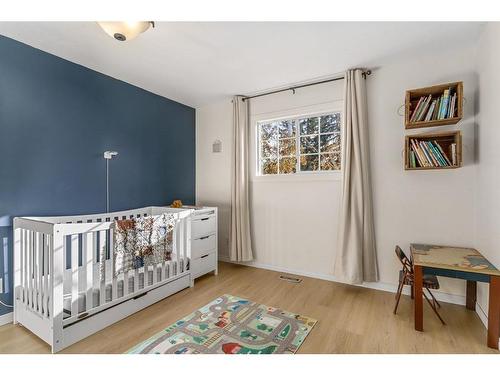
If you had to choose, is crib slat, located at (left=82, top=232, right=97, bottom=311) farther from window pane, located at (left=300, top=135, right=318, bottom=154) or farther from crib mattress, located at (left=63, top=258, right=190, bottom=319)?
window pane, located at (left=300, top=135, right=318, bottom=154)

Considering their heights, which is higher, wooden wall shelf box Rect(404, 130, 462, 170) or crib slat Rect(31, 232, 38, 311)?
wooden wall shelf box Rect(404, 130, 462, 170)

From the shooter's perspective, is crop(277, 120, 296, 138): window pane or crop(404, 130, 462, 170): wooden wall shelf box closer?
crop(404, 130, 462, 170): wooden wall shelf box

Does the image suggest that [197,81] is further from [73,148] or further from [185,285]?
[185,285]

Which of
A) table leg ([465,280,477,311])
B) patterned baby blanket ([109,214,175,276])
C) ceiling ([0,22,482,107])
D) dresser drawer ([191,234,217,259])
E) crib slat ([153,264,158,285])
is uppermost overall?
ceiling ([0,22,482,107])

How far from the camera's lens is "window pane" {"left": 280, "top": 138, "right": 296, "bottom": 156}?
10.2ft

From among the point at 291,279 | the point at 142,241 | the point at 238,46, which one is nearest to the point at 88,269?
the point at 142,241

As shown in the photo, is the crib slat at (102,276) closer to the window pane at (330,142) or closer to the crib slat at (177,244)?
the crib slat at (177,244)

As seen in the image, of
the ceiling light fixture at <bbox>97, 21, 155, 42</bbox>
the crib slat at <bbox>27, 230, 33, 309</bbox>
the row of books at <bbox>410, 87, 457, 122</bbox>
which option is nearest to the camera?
the ceiling light fixture at <bbox>97, 21, 155, 42</bbox>

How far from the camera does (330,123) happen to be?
284 centimetres

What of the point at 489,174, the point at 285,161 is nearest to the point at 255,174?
the point at 285,161

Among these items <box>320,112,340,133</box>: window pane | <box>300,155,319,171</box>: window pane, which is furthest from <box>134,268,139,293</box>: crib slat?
<box>320,112,340,133</box>: window pane

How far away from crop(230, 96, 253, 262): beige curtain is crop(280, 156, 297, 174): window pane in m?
0.48

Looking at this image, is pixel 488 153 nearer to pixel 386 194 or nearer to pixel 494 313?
pixel 386 194

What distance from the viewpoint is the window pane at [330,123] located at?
279 centimetres
